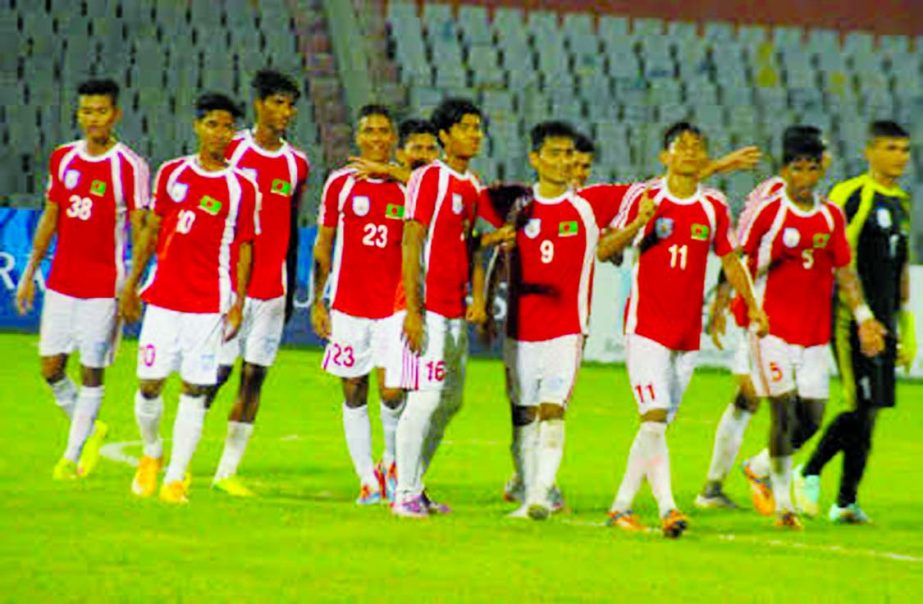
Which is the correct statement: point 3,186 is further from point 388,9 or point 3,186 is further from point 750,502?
point 750,502

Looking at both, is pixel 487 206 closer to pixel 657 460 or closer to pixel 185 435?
pixel 657 460

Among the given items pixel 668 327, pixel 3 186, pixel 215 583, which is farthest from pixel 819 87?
pixel 215 583

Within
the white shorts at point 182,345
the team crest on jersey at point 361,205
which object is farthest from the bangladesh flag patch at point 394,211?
the white shorts at point 182,345

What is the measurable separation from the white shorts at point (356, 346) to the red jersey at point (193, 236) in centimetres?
103

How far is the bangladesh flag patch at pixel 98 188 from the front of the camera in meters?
11.5

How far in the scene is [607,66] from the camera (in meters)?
28.9

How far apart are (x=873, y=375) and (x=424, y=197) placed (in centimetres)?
265

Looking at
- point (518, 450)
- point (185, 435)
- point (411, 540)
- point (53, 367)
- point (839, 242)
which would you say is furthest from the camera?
point (53, 367)

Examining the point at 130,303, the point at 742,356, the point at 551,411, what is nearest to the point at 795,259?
the point at 742,356

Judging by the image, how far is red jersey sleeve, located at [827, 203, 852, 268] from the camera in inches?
420

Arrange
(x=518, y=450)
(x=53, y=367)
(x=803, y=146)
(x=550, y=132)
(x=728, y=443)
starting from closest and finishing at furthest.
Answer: (x=550, y=132), (x=803, y=146), (x=518, y=450), (x=728, y=443), (x=53, y=367)

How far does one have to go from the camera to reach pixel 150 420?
10750 mm

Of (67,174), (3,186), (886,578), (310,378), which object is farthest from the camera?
(3,186)

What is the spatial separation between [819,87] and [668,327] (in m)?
20.4
